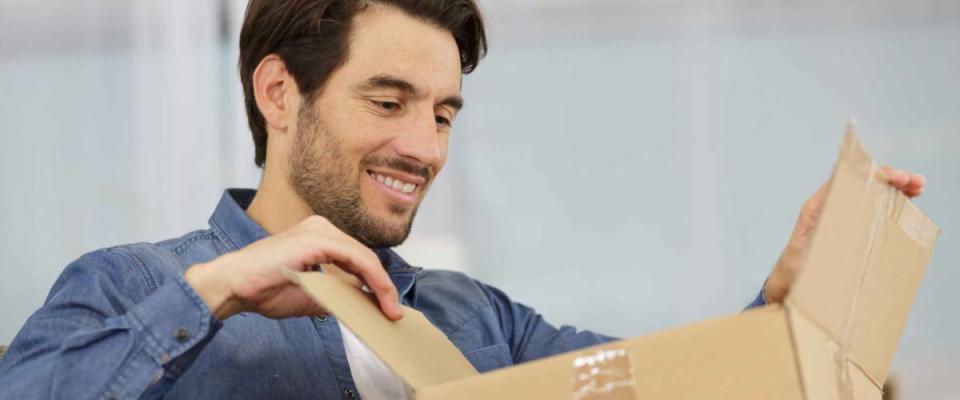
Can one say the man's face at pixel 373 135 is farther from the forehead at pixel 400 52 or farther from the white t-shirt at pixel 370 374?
the white t-shirt at pixel 370 374

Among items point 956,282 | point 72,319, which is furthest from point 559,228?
point 72,319

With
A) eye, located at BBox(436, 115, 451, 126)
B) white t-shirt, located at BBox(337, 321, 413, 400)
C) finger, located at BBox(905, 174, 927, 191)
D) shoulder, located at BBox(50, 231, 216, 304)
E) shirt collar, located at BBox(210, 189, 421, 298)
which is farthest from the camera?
eye, located at BBox(436, 115, 451, 126)

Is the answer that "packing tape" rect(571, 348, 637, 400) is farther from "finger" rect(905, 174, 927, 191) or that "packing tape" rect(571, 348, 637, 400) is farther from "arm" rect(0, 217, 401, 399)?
"finger" rect(905, 174, 927, 191)

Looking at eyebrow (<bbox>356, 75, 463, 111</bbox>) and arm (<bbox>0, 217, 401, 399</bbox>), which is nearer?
arm (<bbox>0, 217, 401, 399</bbox>)

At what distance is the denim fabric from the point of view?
933mm

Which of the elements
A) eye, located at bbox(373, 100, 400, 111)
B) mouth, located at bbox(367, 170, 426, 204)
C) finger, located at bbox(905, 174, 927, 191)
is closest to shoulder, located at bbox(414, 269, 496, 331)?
mouth, located at bbox(367, 170, 426, 204)

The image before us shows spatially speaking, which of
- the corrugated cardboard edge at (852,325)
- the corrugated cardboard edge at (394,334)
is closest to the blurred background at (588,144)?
the corrugated cardboard edge at (394,334)

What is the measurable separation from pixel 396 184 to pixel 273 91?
21cm

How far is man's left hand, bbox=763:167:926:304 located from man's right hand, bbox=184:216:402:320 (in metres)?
0.33

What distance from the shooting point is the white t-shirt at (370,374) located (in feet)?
2.88

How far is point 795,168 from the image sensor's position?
3.10 meters

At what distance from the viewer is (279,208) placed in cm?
144

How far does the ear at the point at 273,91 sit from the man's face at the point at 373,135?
1.7 inches

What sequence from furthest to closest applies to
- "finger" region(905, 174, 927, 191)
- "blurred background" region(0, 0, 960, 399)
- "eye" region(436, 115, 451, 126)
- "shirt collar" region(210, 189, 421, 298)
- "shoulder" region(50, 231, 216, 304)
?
"blurred background" region(0, 0, 960, 399) < "eye" region(436, 115, 451, 126) < "shirt collar" region(210, 189, 421, 298) < "shoulder" region(50, 231, 216, 304) < "finger" region(905, 174, 927, 191)
